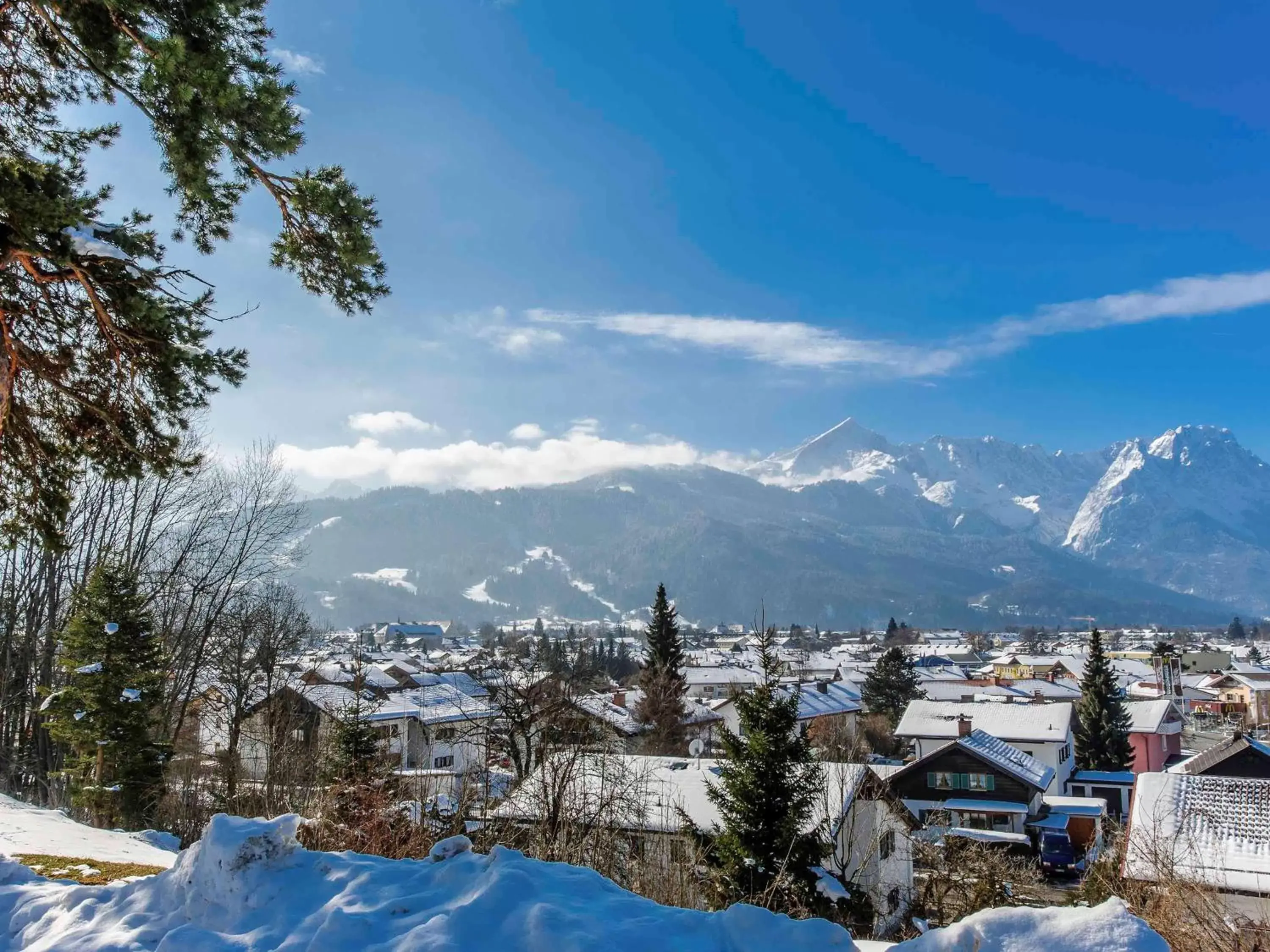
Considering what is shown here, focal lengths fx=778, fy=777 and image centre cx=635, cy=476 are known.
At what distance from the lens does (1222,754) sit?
32.8m

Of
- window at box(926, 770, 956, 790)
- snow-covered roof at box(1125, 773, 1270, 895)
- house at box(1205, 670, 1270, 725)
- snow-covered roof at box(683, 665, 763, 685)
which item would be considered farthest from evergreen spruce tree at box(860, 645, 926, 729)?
snow-covered roof at box(1125, 773, 1270, 895)

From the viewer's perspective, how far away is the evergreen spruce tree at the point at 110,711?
14.3m

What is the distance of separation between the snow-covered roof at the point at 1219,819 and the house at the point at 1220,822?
2 centimetres

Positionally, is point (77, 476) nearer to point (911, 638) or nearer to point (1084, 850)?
point (1084, 850)

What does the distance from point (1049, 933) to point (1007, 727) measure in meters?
48.1

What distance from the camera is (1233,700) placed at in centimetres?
8338

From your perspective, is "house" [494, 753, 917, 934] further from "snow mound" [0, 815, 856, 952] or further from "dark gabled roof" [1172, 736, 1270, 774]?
"dark gabled roof" [1172, 736, 1270, 774]

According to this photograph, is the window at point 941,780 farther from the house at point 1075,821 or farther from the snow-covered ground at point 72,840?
the snow-covered ground at point 72,840

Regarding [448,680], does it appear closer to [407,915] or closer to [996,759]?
[996,759]

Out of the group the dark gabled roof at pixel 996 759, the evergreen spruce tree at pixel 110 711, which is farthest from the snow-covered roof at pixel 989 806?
the evergreen spruce tree at pixel 110 711

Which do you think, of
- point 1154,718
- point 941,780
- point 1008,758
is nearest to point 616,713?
point 941,780

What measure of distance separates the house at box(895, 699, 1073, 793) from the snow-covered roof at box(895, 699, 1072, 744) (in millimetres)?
34

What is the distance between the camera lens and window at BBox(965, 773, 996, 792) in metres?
35.1

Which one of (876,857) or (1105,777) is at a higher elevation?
(876,857)
